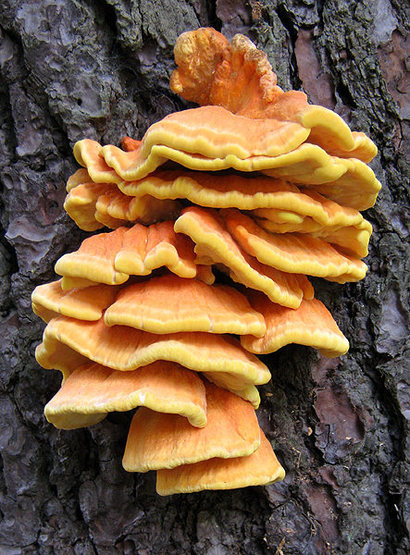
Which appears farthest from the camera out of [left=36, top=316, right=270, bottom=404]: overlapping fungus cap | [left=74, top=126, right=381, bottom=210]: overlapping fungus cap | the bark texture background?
the bark texture background

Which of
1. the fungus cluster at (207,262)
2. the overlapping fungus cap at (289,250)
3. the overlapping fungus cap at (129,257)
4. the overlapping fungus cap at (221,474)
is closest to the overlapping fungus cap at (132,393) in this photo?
the fungus cluster at (207,262)

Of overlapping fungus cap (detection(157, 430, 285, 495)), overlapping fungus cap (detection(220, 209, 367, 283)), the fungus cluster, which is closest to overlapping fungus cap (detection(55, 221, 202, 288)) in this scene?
the fungus cluster

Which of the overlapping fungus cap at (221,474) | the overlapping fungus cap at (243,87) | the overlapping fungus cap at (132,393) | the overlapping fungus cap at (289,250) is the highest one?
the overlapping fungus cap at (243,87)

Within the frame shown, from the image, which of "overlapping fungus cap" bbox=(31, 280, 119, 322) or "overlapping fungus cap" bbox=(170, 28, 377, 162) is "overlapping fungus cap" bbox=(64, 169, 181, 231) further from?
"overlapping fungus cap" bbox=(170, 28, 377, 162)

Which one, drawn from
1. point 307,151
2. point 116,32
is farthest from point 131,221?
point 116,32

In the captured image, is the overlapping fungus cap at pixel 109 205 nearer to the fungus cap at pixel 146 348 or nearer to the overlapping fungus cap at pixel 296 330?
the fungus cap at pixel 146 348

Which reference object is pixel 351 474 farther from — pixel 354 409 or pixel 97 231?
pixel 97 231

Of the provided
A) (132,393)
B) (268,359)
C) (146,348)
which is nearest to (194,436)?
(132,393)
